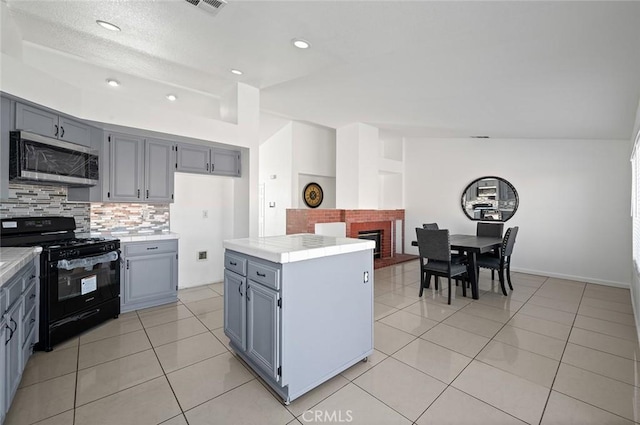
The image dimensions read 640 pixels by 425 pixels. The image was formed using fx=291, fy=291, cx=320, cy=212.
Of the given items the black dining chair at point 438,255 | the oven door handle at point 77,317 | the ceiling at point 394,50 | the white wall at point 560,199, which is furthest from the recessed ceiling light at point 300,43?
the white wall at point 560,199

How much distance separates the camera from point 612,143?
15.1 ft

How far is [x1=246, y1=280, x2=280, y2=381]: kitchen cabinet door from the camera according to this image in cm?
179

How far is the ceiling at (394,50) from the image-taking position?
6.70ft

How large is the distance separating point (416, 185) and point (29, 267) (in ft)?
21.2

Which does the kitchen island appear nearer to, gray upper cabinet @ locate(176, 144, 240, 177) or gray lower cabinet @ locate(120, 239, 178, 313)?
gray lower cabinet @ locate(120, 239, 178, 313)

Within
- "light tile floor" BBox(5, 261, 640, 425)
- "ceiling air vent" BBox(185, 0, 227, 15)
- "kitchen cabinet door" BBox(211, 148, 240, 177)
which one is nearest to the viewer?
"light tile floor" BBox(5, 261, 640, 425)

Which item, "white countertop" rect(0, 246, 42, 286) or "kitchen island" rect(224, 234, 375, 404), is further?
"kitchen island" rect(224, 234, 375, 404)

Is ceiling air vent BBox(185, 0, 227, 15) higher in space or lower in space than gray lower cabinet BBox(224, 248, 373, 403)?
higher

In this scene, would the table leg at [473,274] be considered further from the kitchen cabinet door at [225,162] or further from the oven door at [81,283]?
the oven door at [81,283]

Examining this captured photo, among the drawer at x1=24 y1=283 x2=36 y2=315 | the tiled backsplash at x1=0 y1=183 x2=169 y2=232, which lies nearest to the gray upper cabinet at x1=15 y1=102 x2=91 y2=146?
the tiled backsplash at x1=0 y1=183 x2=169 y2=232

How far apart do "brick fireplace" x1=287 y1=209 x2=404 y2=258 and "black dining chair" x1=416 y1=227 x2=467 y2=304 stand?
1.76 m

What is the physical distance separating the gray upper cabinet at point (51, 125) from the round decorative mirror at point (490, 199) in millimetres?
6254

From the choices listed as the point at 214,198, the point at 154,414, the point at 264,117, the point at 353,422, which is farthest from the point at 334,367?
the point at 264,117

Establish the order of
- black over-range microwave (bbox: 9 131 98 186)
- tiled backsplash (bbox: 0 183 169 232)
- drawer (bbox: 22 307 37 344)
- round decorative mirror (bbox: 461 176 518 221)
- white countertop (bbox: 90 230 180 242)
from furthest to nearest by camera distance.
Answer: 1. round decorative mirror (bbox: 461 176 518 221)
2. white countertop (bbox: 90 230 180 242)
3. tiled backsplash (bbox: 0 183 169 232)
4. black over-range microwave (bbox: 9 131 98 186)
5. drawer (bbox: 22 307 37 344)
